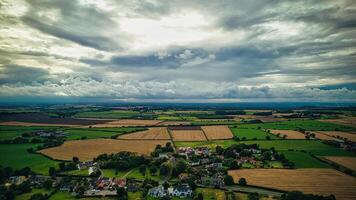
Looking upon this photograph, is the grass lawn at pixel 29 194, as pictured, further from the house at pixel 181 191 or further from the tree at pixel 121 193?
the house at pixel 181 191

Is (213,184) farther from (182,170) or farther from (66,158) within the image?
(66,158)

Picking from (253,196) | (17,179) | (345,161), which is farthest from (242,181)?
(17,179)

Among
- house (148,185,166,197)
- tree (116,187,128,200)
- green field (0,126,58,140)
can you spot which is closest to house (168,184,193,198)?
house (148,185,166,197)

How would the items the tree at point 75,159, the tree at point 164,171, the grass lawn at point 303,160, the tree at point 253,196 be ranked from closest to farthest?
the tree at point 253,196 → the tree at point 164,171 → the grass lawn at point 303,160 → the tree at point 75,159

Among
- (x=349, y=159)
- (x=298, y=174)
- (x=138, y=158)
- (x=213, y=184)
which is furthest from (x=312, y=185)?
(x=138, y=158)

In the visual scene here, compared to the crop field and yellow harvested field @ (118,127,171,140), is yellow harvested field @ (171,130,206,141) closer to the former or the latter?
yellow harvested field @ (118,127,171,140)

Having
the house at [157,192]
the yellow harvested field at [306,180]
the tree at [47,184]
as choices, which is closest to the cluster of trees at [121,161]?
the tree at [47,184]
